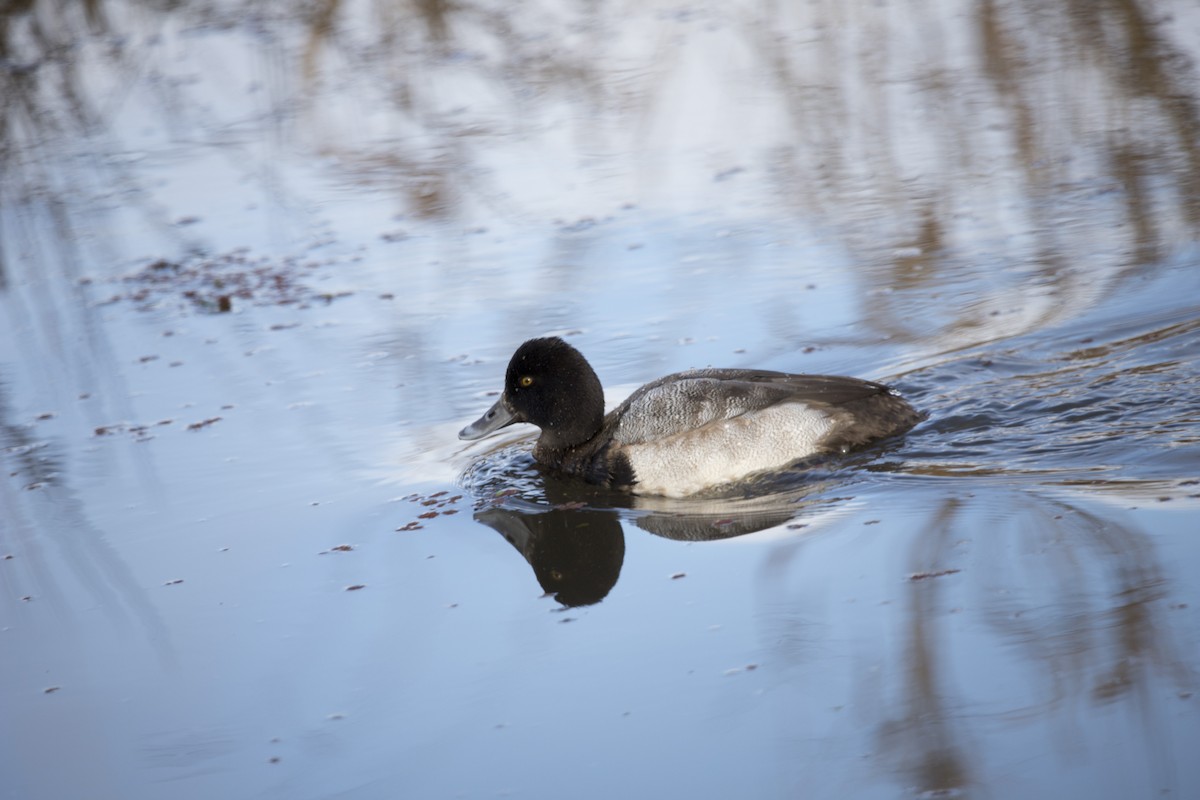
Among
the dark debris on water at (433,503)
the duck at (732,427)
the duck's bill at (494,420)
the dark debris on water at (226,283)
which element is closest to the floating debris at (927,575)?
the duck at (732,427)

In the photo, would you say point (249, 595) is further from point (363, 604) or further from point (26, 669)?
point (26, 669)

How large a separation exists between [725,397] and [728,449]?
0.26 meters

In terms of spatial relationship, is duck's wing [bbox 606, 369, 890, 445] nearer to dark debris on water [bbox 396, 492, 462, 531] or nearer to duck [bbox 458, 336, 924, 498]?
duck [bbox 458, 336, 924, 498]

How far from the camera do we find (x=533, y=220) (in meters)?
9.88

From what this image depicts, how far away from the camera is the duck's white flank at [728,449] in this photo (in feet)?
22.4

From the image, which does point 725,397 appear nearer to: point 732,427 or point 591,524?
point 732,427

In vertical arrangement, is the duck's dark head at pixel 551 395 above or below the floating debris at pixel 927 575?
above

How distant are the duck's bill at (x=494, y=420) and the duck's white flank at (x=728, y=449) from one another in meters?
0.80

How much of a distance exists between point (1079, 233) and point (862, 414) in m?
2.81

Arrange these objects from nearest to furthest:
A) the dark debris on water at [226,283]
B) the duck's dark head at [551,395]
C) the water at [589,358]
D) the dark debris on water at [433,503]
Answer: the water at [589,358] < the dark debris on water at [433,503] < the duck's dark head at [551,395] < the dark debris on water at [226,283]

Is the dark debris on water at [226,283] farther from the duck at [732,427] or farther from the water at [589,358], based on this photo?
the duck at [732,427]

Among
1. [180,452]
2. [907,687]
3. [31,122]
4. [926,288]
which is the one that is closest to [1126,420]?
[926,288]

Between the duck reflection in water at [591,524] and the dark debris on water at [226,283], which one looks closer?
the duck reflection in water at [591,524]

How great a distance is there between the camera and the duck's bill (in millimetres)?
7180
